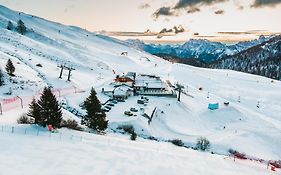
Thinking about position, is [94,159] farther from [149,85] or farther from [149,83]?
[149,83]

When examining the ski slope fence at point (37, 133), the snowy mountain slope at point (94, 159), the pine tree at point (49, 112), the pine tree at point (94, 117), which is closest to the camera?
the snowy mountain slope at point (94, 159)

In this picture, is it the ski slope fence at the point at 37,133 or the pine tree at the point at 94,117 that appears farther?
the pine tree at the point at 94,117

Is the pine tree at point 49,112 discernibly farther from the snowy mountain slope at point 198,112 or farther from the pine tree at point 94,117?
the pine tree at point 94,117

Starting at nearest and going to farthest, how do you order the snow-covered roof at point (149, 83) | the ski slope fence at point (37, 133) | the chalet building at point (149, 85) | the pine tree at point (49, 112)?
the ski slope fence at point (37, 133) → the pine tree at point (49, 112) → the chalet building at point (149, 85) → the snow-covered roof at point (149, 83)

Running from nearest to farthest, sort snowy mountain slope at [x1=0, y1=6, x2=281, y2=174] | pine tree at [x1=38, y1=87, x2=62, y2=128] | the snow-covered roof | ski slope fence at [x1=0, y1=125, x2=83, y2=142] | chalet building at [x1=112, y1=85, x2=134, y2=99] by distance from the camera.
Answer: ski slope fence at [x1=0, y1=125, x2=83, y2=142] < pine tree at [x1=38, y1=87, x2=62, y2=128] < snowy mountain slope at [x1=0, y1=6, x2=281, y2=174] < chalet building at [x1=112, y1=85, x2=134, y2=99] < the snow-covered roof

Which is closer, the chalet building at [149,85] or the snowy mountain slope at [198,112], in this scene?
the snowy mountain slope at [198,112]

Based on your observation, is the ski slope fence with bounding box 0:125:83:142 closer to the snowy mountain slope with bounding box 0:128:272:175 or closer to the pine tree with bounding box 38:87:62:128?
the snowy mountain slope with bounding box 0:128:272:175

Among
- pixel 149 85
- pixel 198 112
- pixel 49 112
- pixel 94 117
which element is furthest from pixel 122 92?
pixel 49 112

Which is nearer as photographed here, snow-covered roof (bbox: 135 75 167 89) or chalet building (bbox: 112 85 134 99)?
chalet building (bbox: 112 85 134 99)

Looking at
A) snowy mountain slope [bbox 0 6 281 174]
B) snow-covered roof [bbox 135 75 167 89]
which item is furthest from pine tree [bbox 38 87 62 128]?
snow-covered roof [bbox 135 75 167 89]

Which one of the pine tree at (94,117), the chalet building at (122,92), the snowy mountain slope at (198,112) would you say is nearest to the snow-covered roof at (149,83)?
the snowy mountain slope at (198,112)

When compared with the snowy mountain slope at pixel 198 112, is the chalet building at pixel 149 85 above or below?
above

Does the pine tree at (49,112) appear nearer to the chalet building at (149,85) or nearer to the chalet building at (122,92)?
the chalet building at (122,92)

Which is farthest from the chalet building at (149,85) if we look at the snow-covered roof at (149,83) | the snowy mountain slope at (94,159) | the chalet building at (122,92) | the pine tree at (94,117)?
the snowy mountain slope at (94,159)
